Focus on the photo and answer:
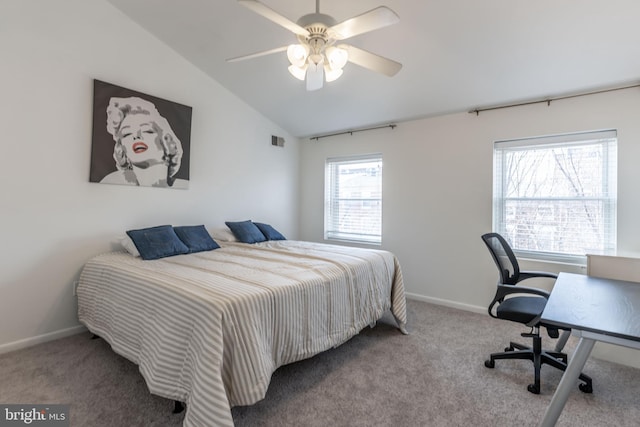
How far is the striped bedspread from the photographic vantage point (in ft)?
5.05

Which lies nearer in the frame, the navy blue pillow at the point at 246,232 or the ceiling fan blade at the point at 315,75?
the ceiling fan blade at the point at 315,75

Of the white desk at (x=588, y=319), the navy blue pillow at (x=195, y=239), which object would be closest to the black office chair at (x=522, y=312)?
the white desk at (x=588, y=319)

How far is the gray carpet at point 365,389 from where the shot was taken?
5.65 feet

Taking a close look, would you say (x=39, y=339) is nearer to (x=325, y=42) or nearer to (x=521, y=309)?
Answer: (x=325, y=42)

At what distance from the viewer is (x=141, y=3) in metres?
2.87

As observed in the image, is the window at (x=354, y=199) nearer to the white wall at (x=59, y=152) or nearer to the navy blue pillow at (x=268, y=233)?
the navy blue pillow at (x=268, y=233)

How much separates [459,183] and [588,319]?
8.01 feet

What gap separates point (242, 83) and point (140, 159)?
1528mm

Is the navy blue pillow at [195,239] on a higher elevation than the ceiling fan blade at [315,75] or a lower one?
lower

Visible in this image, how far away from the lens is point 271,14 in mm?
1761

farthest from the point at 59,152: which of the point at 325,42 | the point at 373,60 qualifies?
the point at 373,60

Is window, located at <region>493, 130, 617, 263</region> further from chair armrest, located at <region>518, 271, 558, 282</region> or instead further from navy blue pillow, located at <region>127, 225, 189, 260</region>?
navy blue pillow, located at <region>127, 225, 189, 260</region>

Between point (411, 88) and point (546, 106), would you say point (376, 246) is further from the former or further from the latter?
point (546, 106)

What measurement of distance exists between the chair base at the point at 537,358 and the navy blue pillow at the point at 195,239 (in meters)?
2.74
